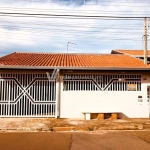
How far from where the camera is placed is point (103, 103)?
1085 centimetres

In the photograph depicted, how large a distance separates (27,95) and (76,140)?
15.9ft

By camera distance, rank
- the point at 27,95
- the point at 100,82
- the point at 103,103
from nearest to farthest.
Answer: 1. the point at 27,95
2. the point at 103,103
3. the point at 100,82

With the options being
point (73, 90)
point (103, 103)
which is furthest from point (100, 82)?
point (73, 90)

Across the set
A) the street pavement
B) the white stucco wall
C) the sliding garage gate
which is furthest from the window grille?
the street pavement

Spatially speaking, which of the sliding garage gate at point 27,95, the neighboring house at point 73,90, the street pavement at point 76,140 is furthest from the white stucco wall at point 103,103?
the street pavement at point 76,140

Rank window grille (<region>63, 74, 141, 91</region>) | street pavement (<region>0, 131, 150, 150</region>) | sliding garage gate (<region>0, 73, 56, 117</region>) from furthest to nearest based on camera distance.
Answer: window grille (<region>63, 74, 141, 91</region>) < sliding garage gate (<region>0, 73, 56, 117</region>) < street pavement (<region>0, 131, 150, 150</region>)

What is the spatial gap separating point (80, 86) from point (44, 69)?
6.95 feet

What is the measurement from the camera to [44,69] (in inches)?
417

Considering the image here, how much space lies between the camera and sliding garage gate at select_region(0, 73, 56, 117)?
10.6 metres

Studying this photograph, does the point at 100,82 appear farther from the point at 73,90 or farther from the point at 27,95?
the point at 27,95

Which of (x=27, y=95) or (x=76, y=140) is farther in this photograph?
(x=27, y=95)

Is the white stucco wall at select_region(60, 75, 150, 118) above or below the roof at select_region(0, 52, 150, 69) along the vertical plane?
below

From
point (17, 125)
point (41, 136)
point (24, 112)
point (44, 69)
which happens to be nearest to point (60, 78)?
point (44, 69)

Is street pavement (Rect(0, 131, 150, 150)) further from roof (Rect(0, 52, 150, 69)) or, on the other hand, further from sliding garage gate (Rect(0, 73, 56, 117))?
roof (Rect(0, 52, 150, 69))
